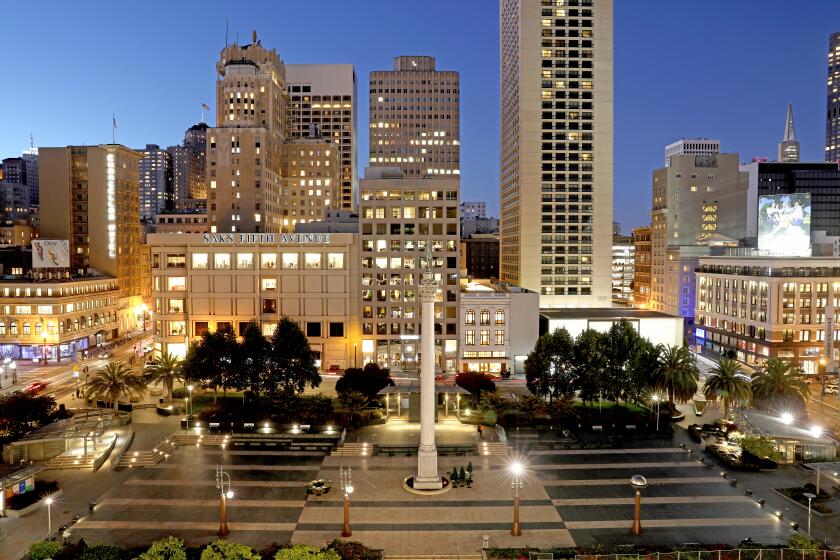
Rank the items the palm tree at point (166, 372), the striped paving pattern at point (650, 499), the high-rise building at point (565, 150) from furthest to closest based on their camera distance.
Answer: the high-rise building at point (565, 150) → the palm tree at point (166, 372) → the striped paving pattern at point (650, 499)

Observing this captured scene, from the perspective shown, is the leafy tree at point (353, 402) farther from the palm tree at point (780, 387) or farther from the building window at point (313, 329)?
the palm tree at point (780, 387)

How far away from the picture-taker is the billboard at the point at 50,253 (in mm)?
104312

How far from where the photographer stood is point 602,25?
124 metres

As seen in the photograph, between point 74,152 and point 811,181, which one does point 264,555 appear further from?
point 811,181

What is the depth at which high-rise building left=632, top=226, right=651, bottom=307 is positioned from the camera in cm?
15785

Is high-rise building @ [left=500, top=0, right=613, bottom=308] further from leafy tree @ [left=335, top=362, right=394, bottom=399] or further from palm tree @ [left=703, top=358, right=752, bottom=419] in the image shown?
palm tree @ [left=703, top=358, right=752, bottom=419]

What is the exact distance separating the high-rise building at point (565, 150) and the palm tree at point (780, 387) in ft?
214

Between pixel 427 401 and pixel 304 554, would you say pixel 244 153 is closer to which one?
pixel 427 401

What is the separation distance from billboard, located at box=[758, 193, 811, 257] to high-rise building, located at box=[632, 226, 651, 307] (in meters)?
46.8

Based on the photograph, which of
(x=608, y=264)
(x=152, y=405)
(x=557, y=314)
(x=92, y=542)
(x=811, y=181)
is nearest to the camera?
(x=92, y=542)

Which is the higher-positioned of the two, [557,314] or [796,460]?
[557,314]

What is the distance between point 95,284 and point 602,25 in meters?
121

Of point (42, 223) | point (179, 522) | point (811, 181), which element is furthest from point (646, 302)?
point (42, 223)

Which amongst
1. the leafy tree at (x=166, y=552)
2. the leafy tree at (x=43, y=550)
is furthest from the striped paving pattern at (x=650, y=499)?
the leafy tree at (x=43, y=550)
